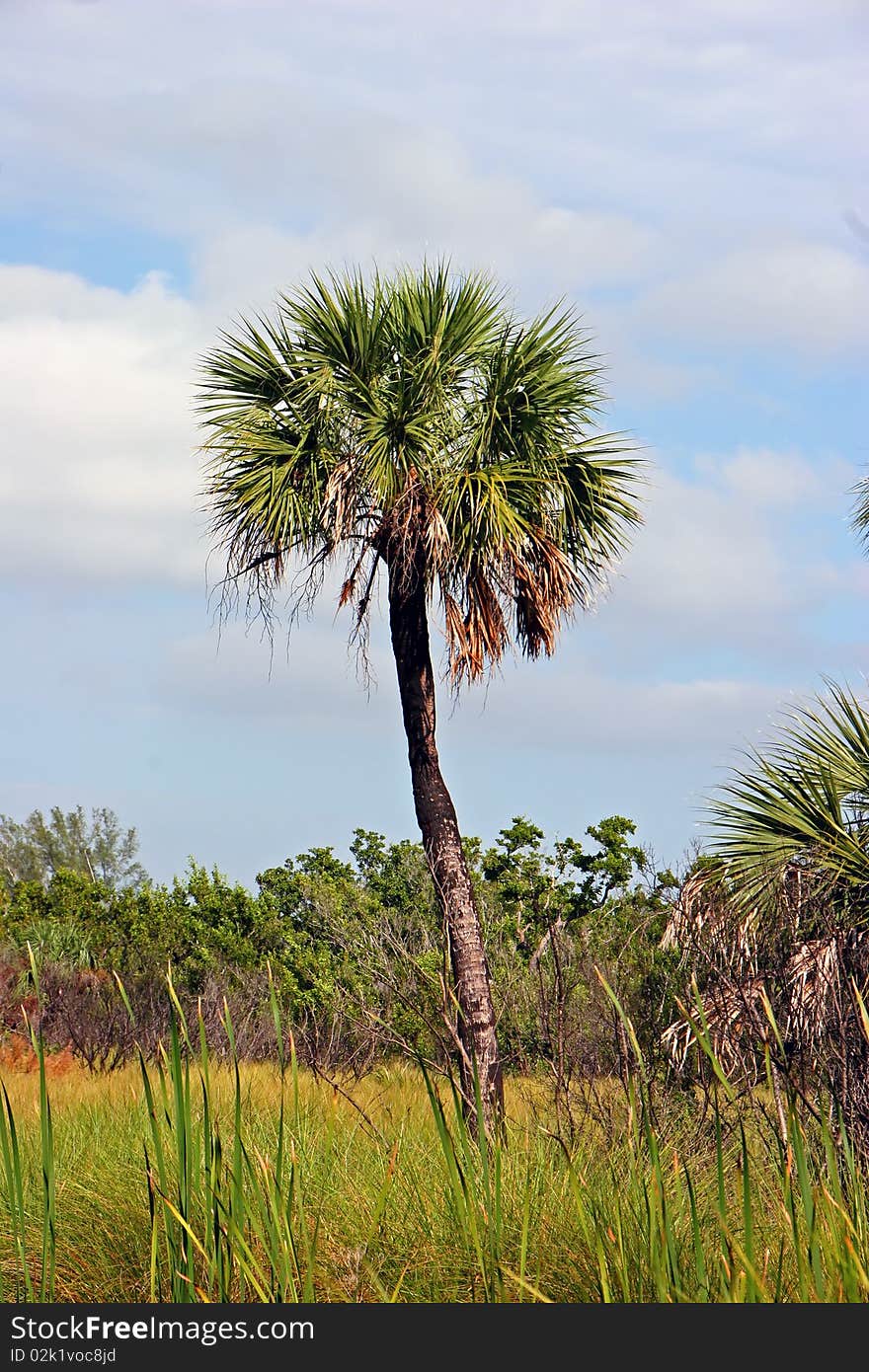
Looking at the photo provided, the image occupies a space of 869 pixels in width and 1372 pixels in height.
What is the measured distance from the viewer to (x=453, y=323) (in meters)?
12.4

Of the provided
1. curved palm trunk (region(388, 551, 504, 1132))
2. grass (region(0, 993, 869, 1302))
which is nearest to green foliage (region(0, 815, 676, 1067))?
curved palm trunk (region(388, 551, 504, 1132))

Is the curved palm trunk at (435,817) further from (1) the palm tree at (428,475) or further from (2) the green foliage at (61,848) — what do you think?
(2) the green foliage at (61,848)

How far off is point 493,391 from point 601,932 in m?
7.23

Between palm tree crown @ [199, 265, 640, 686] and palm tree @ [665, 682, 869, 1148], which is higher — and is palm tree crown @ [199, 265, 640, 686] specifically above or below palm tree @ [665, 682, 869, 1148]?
above

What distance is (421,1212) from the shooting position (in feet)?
16.6

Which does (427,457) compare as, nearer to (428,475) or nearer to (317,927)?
(428,475)

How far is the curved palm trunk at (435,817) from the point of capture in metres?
11.1

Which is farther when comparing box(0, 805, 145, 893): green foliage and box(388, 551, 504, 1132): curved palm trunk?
box(0, 805, 145, 893): green foliage

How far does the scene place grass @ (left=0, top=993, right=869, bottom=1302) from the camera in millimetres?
3305

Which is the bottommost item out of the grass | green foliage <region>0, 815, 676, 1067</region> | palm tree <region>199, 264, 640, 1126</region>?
the grass

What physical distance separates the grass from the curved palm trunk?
10.2ft

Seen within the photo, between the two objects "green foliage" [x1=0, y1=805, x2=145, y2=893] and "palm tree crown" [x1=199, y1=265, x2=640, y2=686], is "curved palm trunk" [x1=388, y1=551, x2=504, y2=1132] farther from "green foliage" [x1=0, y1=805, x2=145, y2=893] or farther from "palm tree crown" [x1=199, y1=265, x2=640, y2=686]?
"green foliage" [x1=0, y1=805, x2=145, y2=893]

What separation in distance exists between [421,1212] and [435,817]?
6.76 metres

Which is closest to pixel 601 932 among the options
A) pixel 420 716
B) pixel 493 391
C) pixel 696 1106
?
pixel 420 716
